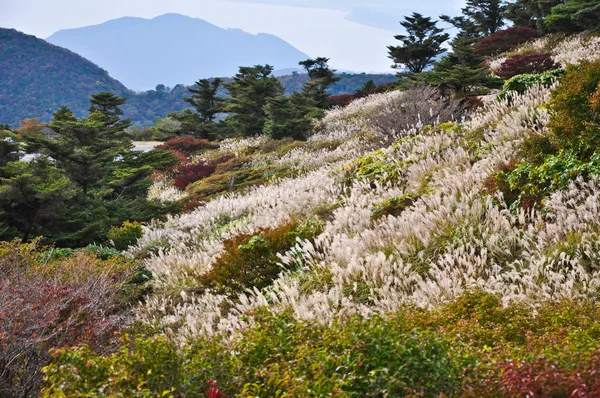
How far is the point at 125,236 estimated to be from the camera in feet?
33.0

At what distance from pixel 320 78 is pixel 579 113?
88.1ft

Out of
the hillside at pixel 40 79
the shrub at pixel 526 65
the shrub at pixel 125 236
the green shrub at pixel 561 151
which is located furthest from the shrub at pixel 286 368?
the hillside at pixel 40 79

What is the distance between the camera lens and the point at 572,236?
3.96 metres

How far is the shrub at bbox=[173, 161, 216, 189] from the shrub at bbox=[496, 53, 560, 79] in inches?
545

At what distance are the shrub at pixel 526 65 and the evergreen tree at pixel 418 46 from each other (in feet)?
50.4

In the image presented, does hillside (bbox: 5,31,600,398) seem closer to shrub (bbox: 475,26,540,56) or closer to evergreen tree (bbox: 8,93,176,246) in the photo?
evergreen tree (bbox: 8,93,176,246)

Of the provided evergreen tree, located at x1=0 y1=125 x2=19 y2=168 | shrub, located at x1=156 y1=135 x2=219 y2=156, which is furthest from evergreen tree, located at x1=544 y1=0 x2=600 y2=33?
evergreen tree, located at x1=0 y1=125 x2=19 y2=168

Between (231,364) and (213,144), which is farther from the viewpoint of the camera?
(213,144)

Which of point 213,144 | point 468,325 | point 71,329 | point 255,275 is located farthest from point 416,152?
point 213,144

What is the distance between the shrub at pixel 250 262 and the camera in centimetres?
572

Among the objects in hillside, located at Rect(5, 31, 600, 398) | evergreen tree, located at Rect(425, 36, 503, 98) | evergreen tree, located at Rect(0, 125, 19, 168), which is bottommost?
hillside, located at Rect(5, 31, 600, 398)

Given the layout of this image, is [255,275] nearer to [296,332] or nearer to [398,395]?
[296,332]

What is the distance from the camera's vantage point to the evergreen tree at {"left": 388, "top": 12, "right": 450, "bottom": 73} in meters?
34.5

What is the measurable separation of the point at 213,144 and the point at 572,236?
2781cm
